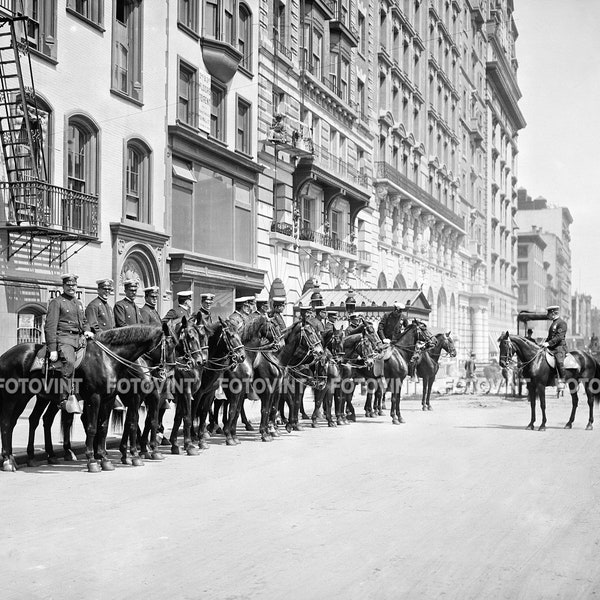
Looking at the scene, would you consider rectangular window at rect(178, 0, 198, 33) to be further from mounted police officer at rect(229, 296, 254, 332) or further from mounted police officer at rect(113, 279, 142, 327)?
mounted police officer at rect(113, 279, 142, 327)

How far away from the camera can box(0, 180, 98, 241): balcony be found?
1820 centimetres

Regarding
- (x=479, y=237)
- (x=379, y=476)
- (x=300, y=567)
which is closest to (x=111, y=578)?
(x=300, y=567)

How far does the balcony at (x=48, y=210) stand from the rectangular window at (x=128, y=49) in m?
4.19

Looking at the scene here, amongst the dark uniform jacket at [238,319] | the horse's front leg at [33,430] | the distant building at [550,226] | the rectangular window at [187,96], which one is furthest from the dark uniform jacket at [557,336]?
the distant building at [550,226]

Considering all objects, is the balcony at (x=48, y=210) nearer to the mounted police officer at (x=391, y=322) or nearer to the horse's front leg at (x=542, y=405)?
the mounted police officer at (x=391, y=322)

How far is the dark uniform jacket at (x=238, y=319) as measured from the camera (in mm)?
16008

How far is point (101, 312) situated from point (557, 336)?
10292 millimetres

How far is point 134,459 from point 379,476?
148 inches

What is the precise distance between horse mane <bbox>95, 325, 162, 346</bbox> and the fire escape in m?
6.29

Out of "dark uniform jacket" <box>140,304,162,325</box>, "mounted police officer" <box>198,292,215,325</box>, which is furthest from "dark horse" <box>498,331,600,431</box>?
"dark uniform jacket" <box>140,304,162,325</box>

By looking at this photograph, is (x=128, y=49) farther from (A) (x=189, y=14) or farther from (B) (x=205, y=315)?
(B) (x=205, y=315)

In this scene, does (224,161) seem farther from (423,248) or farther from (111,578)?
(423,248)

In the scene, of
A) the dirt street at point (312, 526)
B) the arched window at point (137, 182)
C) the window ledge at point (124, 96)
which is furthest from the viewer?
the arched window at point (137, 182)

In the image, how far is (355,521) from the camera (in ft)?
28.9
